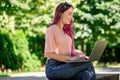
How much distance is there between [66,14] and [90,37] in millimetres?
13272

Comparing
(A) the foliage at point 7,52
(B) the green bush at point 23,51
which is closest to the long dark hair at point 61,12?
(A) the foliage at point 7,52

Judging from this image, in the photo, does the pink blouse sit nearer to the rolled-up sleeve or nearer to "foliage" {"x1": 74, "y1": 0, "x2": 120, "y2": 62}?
the rolled-up sleeve

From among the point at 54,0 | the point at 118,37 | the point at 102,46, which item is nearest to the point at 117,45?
the point at 118,37

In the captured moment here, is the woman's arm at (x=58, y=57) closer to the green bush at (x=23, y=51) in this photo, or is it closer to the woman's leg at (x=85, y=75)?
the woman's leg at (x=85, y=75)

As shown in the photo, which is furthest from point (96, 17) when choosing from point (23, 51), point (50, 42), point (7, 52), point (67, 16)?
point (50, 42)

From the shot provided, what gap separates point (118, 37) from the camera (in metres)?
18.8

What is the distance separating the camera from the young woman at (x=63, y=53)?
3859mm

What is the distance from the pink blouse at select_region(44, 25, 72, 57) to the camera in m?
3.94

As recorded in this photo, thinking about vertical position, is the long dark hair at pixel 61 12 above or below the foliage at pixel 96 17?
above

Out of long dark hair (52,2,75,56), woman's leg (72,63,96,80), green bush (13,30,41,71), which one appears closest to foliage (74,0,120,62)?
green bush (13,30,41,71)

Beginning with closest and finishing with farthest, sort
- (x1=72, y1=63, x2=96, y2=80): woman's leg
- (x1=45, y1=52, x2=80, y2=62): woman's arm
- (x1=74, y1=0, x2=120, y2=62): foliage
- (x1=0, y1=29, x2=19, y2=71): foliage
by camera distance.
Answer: (x1=72, y1=63, x2=96, y2=80): woman's leg
(x1=45, y1=52, x2=80, y2=62): woman's arm
(x1=0, y1=29, x2=19, y2=71): foliage
(x1=74, y1=0, x2=120, y2=62): foliage

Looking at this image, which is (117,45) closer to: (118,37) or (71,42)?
(118,37)

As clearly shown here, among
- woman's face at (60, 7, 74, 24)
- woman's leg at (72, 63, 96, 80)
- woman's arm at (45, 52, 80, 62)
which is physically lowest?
woman's leg at (72, 63, 96, 80)

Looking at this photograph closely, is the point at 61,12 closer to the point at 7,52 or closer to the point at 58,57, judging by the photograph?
the point at 58,57
